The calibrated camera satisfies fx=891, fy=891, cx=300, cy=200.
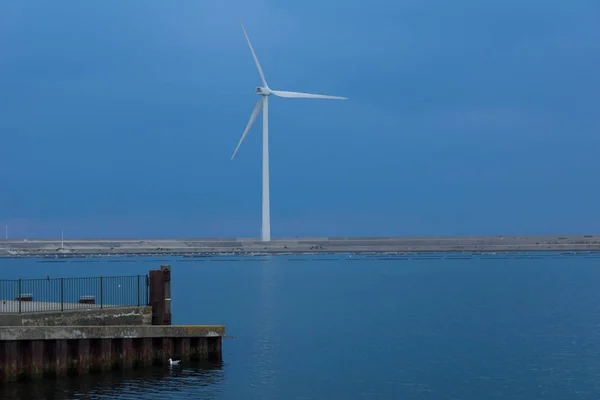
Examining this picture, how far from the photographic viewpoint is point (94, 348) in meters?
40.1

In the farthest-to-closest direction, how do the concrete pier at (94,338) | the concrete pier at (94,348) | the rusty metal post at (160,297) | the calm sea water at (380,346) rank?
1. the rusty metal post at (160,297)
2. the calm sea water at (380,346)
3. the concrete pier at (94,338)
4. the concrete pier at (94,348)

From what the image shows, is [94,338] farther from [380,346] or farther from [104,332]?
[380,346]

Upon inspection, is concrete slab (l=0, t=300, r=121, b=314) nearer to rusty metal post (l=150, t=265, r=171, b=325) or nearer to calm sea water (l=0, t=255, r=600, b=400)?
rusty metal post (l=150, t=265, r=171, b=325)

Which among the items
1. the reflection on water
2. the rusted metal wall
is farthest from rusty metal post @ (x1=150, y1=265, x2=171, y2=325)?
the reflection on water

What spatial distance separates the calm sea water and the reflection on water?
0.05 metres

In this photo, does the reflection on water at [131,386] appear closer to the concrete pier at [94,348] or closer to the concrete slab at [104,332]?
the concrete pier at [94,348]

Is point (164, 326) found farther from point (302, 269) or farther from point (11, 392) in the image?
point (302, 269)

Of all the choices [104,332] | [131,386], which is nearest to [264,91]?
[104,332]

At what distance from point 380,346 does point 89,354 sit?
22345mm

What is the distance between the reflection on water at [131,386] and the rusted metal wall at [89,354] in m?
0.38

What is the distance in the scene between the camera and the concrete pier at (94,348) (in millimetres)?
37938

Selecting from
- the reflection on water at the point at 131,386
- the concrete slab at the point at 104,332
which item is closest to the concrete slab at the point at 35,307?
the concrete slab at the point at 104,332

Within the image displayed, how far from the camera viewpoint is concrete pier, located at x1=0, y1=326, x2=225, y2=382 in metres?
37.9

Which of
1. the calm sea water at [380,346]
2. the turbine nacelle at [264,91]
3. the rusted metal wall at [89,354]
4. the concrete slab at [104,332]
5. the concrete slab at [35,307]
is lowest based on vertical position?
the calm sea water at [380,346]
